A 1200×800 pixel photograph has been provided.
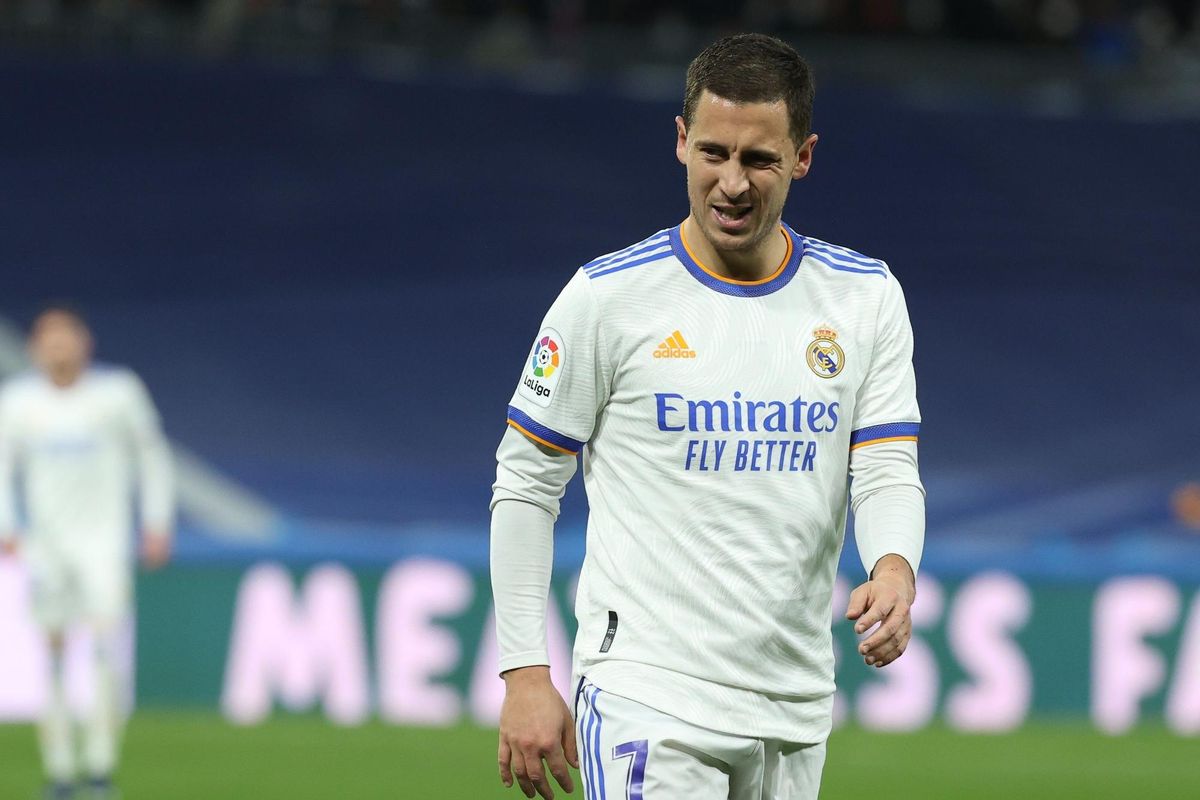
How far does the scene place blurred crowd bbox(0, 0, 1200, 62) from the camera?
47.1 ft

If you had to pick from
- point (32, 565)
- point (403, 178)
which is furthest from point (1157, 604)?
point (403, 178)

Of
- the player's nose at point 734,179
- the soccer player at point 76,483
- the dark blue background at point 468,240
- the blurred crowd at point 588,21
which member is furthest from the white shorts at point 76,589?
the blurred crowd at point 588,21

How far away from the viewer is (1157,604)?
1021 centimetres

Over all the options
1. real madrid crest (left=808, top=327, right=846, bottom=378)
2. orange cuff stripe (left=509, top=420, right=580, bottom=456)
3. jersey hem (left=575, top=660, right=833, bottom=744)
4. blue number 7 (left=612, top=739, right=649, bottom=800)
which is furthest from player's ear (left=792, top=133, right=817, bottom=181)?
blue number 7 (left=612, top=739, right=649, bottom=800)

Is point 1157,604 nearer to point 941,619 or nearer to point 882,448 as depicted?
point 941,619

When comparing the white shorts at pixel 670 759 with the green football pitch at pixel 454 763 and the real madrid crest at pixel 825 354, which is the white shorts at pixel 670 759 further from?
the green football pitch at pixel 454 763

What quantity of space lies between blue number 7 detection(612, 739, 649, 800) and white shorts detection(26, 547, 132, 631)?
603 centimetres

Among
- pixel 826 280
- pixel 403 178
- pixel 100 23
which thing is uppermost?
pixel 100 23

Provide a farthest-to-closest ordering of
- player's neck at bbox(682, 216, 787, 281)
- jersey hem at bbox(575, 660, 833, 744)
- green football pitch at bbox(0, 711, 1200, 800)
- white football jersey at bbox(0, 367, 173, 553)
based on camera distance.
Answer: white football jersey at bbox(0, 367, 173, 553), green football pitch at bbox(0, 711, 1200, 800), player's neck at bbox(682, 216, 787, 281), jersey hem at bbox(575, 660, 833, 744)

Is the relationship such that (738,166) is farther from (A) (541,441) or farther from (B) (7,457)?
(B) (7,457)

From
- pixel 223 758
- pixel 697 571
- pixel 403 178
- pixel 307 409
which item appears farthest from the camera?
pixel 403 178

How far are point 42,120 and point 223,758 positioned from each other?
23.0 feet

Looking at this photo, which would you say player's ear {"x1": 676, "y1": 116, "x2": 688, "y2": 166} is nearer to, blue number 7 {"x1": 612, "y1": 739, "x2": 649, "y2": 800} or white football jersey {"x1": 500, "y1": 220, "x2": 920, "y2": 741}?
white football jersey {"x1": 500, "y1": 220, "x2": 920, "y2": 741}

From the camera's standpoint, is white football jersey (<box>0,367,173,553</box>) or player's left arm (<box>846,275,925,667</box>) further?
white football jersey (<box>0,367,173,553</box>)
